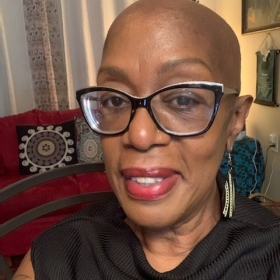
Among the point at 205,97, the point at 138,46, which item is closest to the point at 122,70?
the point at 138,46

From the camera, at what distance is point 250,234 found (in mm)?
769

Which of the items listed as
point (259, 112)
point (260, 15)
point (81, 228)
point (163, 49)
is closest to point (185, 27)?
point (163, 49)

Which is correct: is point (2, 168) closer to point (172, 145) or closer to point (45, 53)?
point (45, 53)

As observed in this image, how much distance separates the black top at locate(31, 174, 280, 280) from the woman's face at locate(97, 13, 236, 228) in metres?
0.11

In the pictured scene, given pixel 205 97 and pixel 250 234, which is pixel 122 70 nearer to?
pixel 205 97

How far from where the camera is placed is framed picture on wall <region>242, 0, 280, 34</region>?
2.63 metres

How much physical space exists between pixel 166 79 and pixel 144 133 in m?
0.11

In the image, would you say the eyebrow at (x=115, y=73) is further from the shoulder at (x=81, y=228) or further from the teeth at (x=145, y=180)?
the shoulder at (x=81, y=228)

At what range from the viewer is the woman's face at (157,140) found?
685 mm

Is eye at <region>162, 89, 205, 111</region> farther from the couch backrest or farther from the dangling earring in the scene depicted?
the couch backrest

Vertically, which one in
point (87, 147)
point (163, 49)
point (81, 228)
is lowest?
point (87, 147)

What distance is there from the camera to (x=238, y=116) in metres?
0.84

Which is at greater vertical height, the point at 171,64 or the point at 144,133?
the point at 171,64

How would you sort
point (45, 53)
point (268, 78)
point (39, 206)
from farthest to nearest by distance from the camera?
point (45, 53)
point (268, 78)
point (39, 206)
